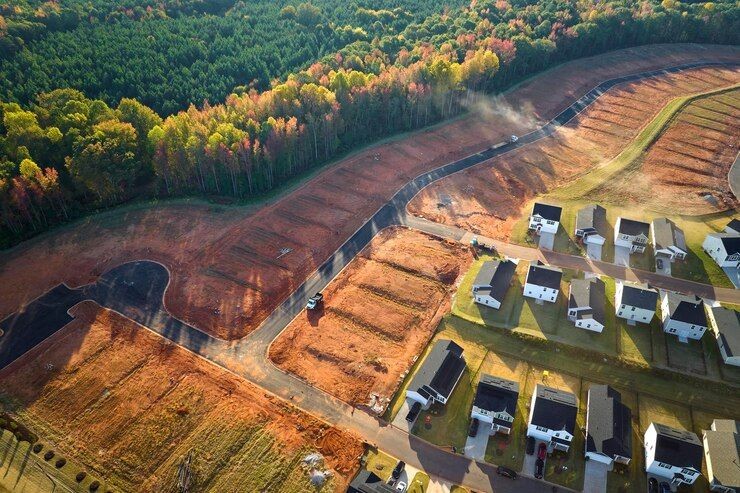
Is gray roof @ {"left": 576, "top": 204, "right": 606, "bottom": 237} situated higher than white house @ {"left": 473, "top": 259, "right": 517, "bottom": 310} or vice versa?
gray roof @ {"left": 576, "top": 204, "right": 606, "bottom": 237}

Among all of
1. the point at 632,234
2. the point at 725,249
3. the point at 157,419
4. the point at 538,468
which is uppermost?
the point at 725,249

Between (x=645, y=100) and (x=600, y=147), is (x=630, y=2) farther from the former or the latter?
(x=600, y=147)

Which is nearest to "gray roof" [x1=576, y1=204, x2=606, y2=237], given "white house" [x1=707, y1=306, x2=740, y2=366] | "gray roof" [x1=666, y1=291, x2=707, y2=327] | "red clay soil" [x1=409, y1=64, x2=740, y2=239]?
"red clay soil" [x1=409, y1=64, x2=740, y2=239]

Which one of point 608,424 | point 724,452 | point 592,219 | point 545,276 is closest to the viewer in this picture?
point 724,452

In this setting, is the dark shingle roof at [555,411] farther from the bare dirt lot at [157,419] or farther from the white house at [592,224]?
the white house at [592,224]

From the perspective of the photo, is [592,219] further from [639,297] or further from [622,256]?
[639,297]

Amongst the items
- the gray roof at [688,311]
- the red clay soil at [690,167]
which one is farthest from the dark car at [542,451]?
the red clay soil at [690,167]

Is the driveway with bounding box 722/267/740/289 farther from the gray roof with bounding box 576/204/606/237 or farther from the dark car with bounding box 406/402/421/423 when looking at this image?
the dark car with bounding box 406/402/421/423

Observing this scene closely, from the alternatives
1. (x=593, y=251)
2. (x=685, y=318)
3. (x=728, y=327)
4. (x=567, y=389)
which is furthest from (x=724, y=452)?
(x=593, y=251)
